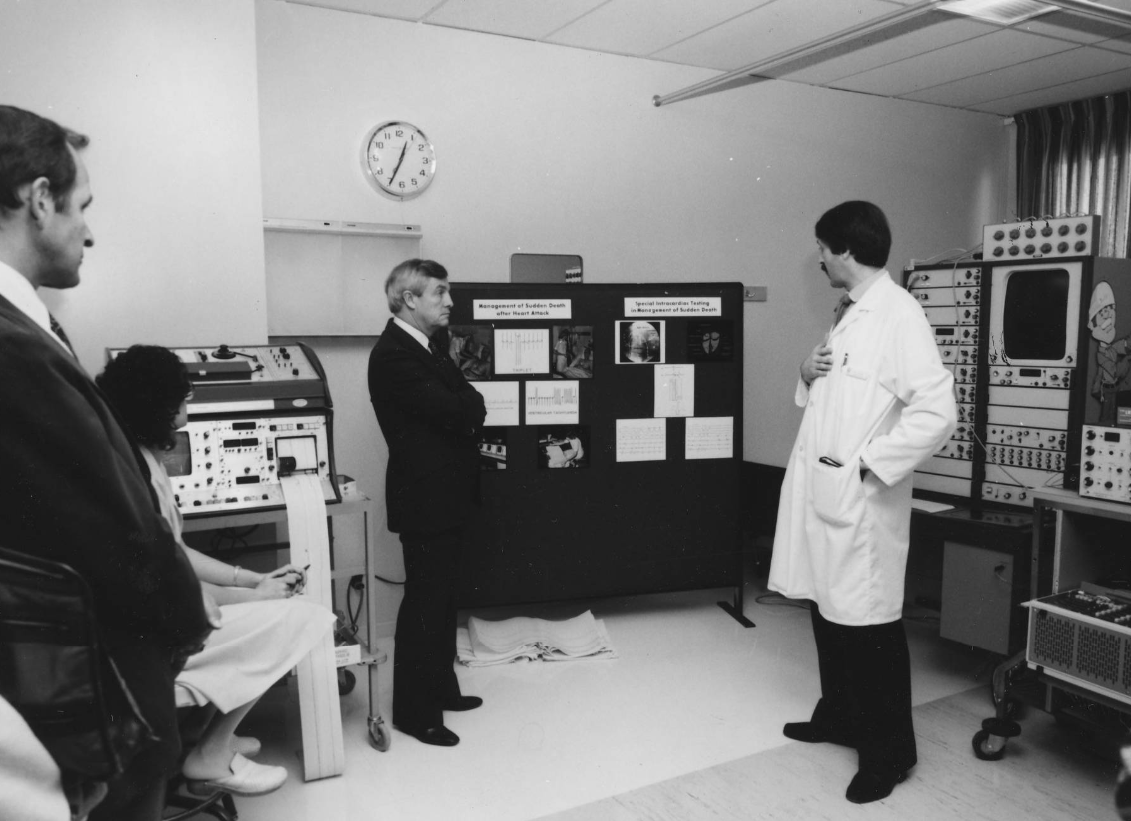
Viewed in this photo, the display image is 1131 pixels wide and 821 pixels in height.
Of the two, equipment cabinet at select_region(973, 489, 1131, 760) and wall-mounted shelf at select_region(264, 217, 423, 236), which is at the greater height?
wall-mounted shelf at select_region(264, 217, 423, 236)

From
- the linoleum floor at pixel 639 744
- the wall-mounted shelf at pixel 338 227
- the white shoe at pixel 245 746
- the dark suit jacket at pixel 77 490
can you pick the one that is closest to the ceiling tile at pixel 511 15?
the wall-mounted shelf at pixel 338 227

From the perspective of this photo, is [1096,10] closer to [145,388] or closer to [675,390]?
[675,390]

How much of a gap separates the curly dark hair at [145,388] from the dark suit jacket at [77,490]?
0.95m

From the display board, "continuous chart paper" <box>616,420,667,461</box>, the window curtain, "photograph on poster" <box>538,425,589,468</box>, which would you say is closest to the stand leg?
the display board

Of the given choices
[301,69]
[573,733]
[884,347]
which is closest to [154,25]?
[301,69]

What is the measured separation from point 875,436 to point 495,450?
1.67 meters

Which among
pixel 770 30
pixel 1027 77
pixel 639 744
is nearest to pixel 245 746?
pixel 639 744

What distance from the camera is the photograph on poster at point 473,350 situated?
3.49 metres

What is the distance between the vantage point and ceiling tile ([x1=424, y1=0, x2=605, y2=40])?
11.2 ft

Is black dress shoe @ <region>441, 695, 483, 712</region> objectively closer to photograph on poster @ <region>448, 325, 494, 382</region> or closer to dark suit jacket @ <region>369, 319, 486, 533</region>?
dark suit jacket @ <region>369, 319, 486, 533</region>

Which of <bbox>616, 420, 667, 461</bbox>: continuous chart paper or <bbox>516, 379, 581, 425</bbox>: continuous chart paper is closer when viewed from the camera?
<bbox>516, 379, 581, 425</bbox>: continuous chart paper

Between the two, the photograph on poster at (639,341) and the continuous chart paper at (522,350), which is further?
the photograph on poster at (639,341)

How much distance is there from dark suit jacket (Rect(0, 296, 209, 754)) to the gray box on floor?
2802mm

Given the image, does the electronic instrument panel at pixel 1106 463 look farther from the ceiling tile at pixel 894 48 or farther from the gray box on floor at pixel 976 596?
the ceiling tile at pixel 894 48
